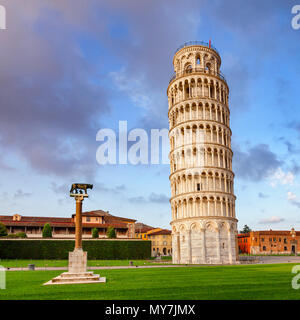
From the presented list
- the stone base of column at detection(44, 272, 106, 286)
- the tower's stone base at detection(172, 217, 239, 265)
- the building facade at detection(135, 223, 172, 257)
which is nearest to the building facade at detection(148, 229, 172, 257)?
the building facade at detection(135, 223, 172, 257)

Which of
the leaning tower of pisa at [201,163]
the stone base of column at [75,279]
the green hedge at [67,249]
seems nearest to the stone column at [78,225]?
the stone base of column at [75,279]

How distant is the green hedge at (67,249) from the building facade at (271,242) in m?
65.8

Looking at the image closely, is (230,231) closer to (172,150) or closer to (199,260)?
(199,260)

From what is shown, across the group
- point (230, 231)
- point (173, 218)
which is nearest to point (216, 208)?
point (230, 231)

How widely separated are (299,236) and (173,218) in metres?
83.7

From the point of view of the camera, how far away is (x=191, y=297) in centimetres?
1360

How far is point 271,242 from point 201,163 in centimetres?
7719

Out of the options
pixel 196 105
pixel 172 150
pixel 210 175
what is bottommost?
pixel 210 175

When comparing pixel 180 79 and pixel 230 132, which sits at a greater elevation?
pixel 180 79

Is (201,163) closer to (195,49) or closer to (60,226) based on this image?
(195,49)

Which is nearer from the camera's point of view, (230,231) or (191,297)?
(191,297)

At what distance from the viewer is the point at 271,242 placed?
117m

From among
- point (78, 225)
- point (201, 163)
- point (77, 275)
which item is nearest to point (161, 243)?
point (201, 163)
